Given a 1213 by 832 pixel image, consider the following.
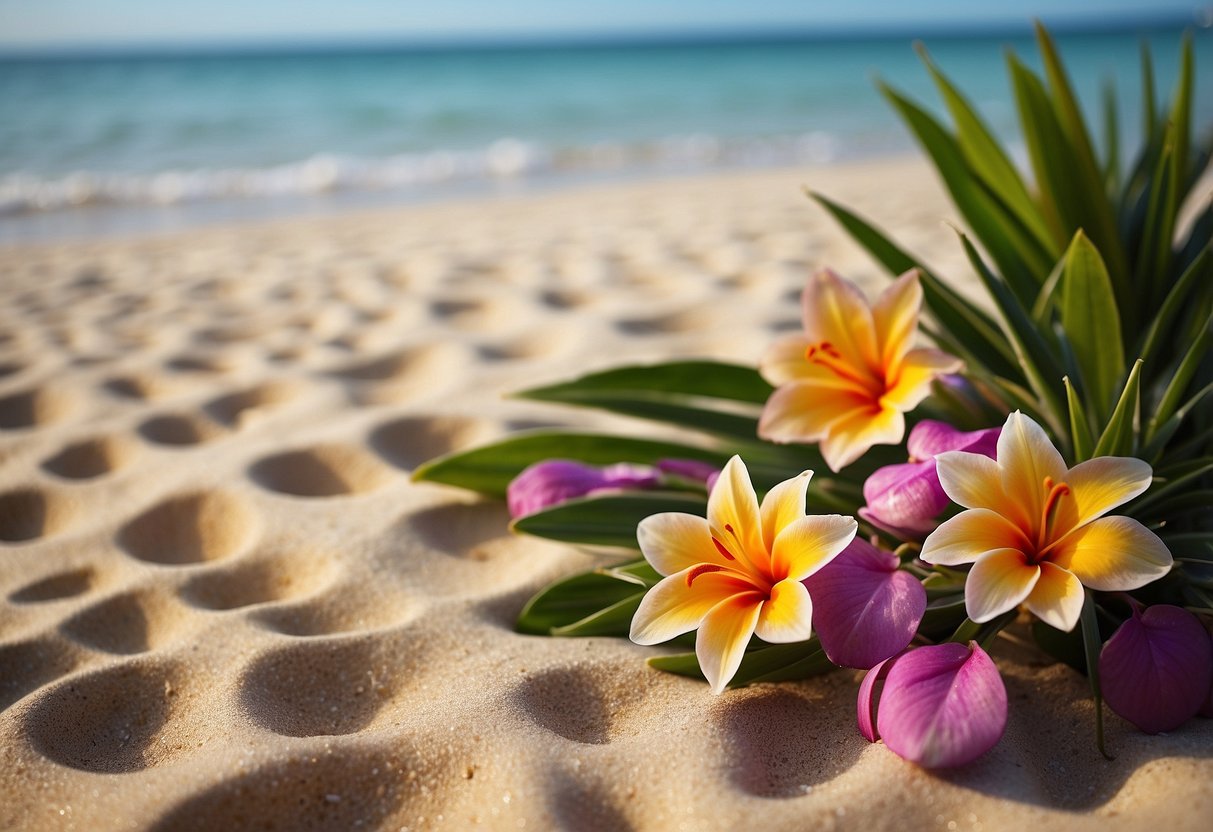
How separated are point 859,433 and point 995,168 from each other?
0.53 meters

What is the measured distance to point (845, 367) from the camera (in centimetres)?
112

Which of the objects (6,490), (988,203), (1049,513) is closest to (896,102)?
(988,203)

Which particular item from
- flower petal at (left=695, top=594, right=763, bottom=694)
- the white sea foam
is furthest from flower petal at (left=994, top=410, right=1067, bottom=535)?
the white sea foam

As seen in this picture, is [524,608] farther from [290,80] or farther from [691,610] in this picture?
[290,80]

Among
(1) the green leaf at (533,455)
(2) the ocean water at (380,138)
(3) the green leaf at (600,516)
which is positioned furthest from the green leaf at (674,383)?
(2) the ocean water at (380,138)

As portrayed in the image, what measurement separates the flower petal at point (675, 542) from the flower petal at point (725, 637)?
2.2 inches

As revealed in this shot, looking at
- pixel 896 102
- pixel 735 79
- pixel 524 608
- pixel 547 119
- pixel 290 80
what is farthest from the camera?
pixel 290 80

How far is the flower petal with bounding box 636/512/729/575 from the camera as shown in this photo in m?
0.94

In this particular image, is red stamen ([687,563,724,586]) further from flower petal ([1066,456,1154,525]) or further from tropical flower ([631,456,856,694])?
flower petal ([1066,456,1154,525])

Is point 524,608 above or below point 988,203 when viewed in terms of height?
below

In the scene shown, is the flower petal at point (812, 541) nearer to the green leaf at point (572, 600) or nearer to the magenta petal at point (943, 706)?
the magenta petal at point (943, 706)

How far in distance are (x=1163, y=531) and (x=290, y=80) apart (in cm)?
2465

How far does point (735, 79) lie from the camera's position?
2150cm

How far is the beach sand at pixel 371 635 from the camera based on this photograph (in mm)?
904
